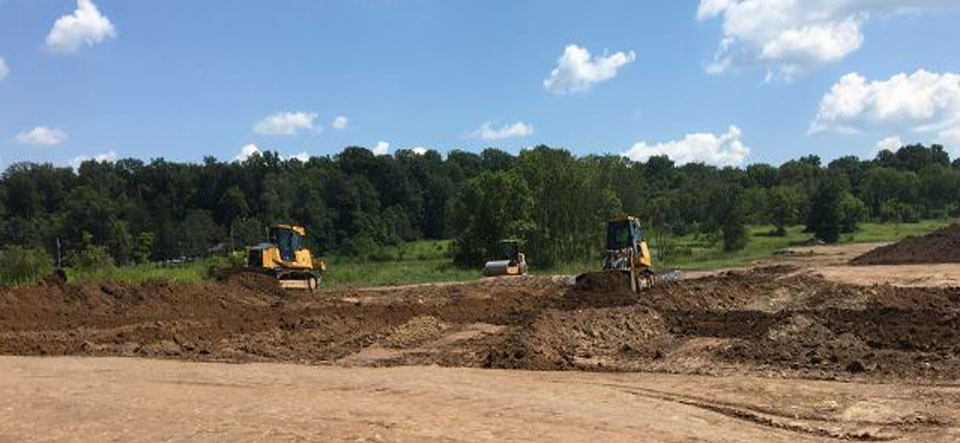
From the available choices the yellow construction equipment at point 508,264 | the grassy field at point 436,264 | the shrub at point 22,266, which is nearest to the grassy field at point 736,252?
the grassy field at point 436,264

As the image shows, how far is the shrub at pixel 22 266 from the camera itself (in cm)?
3475

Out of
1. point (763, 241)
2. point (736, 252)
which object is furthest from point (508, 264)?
point (763, 241)

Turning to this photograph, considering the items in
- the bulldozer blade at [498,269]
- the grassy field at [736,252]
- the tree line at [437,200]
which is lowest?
the grassy field at [736,252]

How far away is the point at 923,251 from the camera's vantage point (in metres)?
38.4

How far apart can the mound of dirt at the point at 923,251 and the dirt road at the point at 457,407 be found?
95.9 feet

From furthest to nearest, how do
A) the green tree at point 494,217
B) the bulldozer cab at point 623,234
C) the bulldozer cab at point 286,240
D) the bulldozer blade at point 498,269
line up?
the green tree at point 494,217 → the bulldozer blade at point 498,269 → the bulldozer cab at point 286,240 → the bulldozer cab at point 623,234

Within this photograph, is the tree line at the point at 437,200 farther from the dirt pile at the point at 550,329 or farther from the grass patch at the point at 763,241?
the dirt pile at the point at 550,329

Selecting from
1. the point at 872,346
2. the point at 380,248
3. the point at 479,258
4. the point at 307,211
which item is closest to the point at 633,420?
the point at 872,346

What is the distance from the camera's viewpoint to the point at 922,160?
156750 mm

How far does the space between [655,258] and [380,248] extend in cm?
4590

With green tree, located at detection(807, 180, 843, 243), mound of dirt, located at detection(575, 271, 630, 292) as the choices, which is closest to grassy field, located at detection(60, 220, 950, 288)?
green tree, located at detection(807, 180, 843, 243)

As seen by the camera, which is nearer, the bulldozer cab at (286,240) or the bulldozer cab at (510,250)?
the bulldozer cab at (286,240)

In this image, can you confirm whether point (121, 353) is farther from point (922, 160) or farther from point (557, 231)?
point (922, 160)

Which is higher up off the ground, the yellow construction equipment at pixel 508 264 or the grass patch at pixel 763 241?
the yellow construction equipment at pixel 508 264
